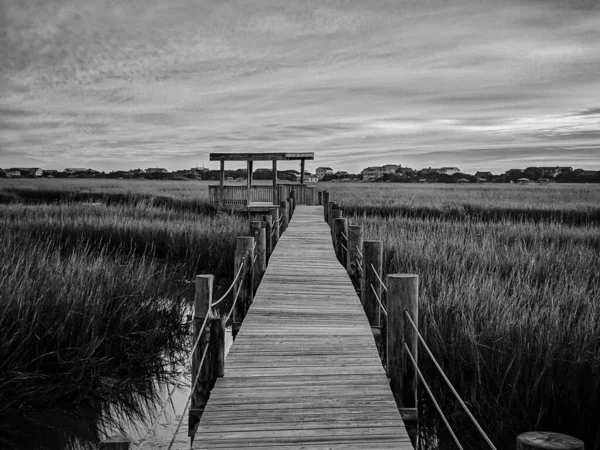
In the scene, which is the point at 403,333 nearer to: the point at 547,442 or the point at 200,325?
the point at 200,325

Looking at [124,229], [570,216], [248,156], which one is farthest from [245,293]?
[570,216]

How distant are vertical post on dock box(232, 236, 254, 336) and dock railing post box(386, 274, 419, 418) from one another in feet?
11.2

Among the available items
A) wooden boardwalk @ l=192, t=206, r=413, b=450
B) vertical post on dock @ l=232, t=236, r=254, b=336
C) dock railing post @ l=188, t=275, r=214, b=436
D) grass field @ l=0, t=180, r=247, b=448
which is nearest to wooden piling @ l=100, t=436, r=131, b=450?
wooden boardwalk @ l=192, t=206, r=413, b=450

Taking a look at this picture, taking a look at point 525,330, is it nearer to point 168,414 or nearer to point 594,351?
point 594,351

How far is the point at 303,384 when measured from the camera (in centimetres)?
459

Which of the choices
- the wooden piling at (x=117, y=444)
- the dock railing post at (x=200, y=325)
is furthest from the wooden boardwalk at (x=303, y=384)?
the wooden piling at (x=117, y=444)

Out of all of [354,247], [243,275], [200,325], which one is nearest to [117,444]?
[200,325]

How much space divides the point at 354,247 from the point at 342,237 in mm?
2533

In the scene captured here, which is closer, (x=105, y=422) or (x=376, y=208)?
(x=105, y=422)

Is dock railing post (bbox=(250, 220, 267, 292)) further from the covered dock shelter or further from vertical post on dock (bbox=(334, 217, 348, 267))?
the covered dock shelter

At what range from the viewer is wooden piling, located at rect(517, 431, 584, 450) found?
164 cm

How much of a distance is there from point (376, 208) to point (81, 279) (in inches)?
722

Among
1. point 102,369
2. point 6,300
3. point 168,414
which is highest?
point 6,300

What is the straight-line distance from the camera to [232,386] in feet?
14.9
